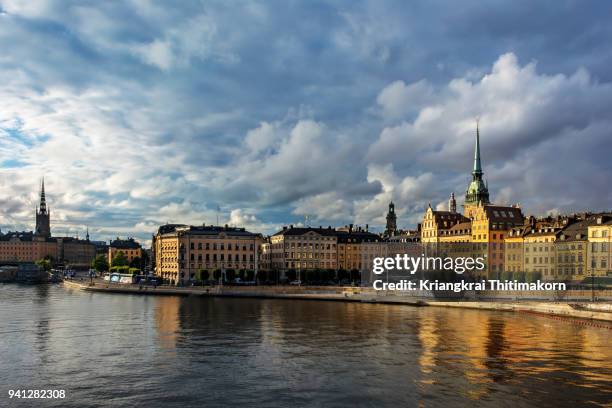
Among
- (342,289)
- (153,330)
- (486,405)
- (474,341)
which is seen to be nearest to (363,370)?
(486,405)

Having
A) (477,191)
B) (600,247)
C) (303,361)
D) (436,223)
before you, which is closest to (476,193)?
(477,191)

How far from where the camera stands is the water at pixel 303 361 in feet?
119

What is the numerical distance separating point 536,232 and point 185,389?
107446 millimetres

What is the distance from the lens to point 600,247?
110125 millimetres

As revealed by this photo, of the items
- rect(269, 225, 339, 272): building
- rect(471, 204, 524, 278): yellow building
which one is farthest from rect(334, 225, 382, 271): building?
rect(471, 204, 524, 278): yellow building

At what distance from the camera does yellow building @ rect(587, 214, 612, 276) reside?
355 feet

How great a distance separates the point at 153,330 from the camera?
64.3 metres

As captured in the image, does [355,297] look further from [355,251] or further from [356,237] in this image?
[356,237]

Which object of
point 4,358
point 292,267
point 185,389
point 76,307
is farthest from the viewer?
point 292,267

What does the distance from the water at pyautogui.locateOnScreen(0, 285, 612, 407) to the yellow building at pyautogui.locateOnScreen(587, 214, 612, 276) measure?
3765 centimetres

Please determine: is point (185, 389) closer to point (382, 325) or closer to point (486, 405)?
point (486, 405)

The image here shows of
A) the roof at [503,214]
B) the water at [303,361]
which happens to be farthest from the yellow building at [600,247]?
the water at [303,361]

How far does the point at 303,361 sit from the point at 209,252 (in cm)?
11413

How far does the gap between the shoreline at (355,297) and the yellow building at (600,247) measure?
21.6 meters
